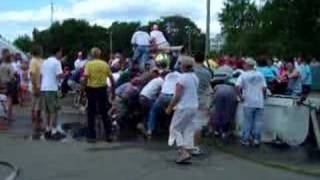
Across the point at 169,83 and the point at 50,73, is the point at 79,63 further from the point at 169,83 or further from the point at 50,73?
the point at 169,83

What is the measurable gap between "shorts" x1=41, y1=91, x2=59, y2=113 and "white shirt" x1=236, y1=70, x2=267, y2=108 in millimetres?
4045

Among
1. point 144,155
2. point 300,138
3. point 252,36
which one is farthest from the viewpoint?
point 252,36

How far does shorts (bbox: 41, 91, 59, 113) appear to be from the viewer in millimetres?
17234

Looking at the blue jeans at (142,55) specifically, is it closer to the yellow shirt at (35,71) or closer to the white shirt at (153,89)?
the white shirt at (153,89)

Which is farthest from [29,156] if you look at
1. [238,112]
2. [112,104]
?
[238,112]

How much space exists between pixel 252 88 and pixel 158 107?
85.0 inches

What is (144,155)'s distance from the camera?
1488 cm

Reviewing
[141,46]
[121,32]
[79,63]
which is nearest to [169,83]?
[141,46]

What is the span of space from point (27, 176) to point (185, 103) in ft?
10.3

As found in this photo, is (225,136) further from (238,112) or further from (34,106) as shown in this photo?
(34,106)

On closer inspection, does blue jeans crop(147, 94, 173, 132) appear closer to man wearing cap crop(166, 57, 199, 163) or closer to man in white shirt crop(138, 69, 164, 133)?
man in white shirt crop(138, 69, 164, 133)

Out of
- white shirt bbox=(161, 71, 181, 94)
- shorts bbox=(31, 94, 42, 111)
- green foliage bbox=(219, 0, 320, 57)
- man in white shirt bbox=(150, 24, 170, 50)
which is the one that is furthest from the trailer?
green foliage bbox=(219, 0, 320, 57)

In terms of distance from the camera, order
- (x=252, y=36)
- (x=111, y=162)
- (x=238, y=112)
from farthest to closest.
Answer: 1. (x=252, y=36)
2. (x=238, y=112)
3. (x=111, y=162)

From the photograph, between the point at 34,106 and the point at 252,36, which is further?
the point at 252,36
